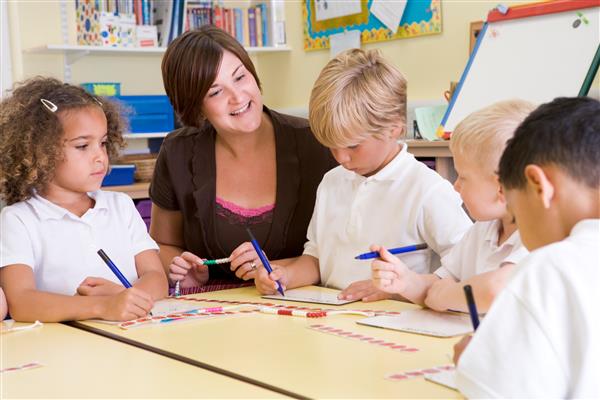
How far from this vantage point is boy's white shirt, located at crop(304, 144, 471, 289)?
1.70 metres

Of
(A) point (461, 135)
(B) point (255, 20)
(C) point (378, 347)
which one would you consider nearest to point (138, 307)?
(C) point (378, 347)

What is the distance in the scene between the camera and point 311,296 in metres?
1.66

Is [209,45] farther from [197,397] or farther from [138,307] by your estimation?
[197,397]

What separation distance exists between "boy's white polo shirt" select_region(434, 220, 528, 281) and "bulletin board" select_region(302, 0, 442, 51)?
2148mm

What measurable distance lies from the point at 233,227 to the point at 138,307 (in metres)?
0.63

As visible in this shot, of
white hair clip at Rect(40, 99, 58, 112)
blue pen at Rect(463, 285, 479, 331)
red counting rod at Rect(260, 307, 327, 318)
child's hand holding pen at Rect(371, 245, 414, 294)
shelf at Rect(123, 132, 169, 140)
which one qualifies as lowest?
red counting rod at Rect(260, 307, 327, 318)

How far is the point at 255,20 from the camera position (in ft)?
14.5

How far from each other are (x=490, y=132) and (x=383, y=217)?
1.52 feet

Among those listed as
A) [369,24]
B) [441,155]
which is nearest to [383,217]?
[441,155]

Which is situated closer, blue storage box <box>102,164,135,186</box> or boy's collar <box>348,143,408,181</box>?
boy's collar <box>348,143,408,181</box>

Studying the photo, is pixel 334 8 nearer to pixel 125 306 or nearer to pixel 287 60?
pixel 287 60

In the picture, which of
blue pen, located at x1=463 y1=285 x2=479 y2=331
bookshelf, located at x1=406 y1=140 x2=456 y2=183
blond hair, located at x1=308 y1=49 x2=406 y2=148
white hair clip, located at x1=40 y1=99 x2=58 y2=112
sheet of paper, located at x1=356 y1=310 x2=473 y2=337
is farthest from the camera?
bookshelf, located at x1=406 y1=140 x2=456 y2=183

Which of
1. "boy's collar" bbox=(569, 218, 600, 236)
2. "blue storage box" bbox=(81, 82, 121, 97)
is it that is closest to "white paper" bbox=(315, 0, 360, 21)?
"blue storage box" bbox=(81, 82, 121, 97)

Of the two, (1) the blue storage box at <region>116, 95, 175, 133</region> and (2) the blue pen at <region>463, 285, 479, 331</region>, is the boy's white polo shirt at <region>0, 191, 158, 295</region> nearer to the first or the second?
(2) the blue pen at <region>463, 285, 479, 331</region>
